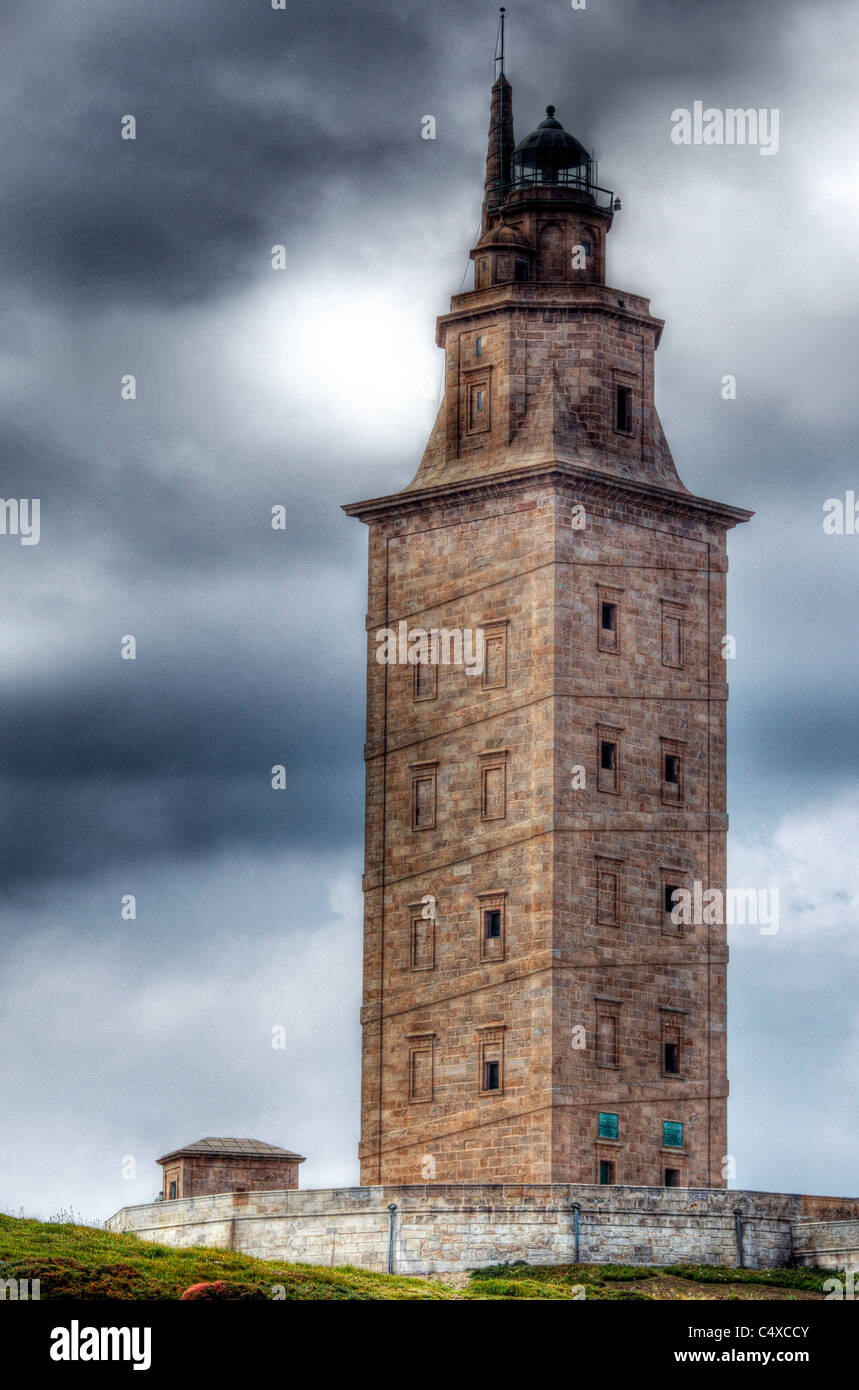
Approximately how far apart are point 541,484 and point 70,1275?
2835 centimetres

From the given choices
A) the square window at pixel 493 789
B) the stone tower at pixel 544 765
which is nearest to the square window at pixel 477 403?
the stone tower at pixel 544 765

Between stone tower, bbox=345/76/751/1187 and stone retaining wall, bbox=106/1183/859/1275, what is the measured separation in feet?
19.1

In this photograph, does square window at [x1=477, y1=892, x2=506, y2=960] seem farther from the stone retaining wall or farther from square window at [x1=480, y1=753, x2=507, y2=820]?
the stone retaining wall

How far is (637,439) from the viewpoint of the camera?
275 ft

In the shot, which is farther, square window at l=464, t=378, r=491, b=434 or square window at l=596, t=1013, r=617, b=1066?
square window at l=464, t=378, r=491, b=434

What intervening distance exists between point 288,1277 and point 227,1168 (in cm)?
1987

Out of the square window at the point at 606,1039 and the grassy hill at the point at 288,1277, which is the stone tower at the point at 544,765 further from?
the grassy hill at the point at 288,1277

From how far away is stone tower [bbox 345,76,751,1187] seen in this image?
3086 inches

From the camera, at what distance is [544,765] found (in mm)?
79125

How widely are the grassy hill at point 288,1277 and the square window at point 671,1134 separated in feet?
28.7

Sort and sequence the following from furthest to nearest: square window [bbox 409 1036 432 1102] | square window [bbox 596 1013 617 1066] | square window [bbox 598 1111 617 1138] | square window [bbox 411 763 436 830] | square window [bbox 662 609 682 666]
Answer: square window [bbox 662 609 682 666] → square window [bbox 411 763 436 830] → square window [bbox 409 1036 432 1102] → square window [bbox 596 1013 617 1066] → square window [bbox 598 1111 617 1138]

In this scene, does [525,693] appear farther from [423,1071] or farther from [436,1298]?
[436,1298]

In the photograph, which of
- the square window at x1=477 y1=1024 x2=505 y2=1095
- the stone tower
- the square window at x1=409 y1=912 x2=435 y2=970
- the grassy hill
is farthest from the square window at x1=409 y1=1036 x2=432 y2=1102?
the grassy hill

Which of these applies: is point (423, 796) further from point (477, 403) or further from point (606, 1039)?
point (477, 403)
